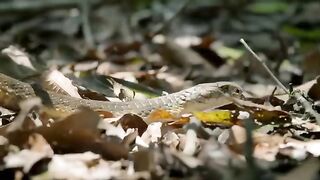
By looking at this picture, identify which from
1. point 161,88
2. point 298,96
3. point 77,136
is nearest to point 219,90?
point 298,96

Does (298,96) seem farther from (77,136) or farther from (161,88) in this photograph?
(161,88)

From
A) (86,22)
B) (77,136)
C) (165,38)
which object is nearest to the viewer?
(77,136)

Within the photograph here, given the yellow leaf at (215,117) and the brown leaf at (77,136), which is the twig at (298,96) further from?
the brown leaf at (77,136)

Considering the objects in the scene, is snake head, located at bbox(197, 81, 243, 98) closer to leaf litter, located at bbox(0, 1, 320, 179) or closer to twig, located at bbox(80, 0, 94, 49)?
leaf litter, located at bbox(0, 1, 320, 179)

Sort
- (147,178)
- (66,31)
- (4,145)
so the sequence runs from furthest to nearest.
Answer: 1. (66,31)
2. (4,145)
3. (147,178)

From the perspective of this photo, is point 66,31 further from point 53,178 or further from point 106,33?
point 53,178

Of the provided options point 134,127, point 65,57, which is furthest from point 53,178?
point 65,57

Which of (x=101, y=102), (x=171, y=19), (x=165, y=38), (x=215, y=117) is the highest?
(x=171, y=19)

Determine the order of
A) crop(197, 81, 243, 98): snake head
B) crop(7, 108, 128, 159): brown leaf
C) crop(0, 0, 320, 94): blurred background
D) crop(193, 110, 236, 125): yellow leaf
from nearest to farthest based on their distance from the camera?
crop(7, 108, 128, 159): brown leaf, crop(193, 110, 236, 125): yellow leaf, crop(197, 81, 243, 98): snake head, crop(0, 0, 320, 94): blurred background

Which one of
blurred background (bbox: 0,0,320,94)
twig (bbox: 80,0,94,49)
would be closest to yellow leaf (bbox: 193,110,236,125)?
blurred background (bbox: 0,0,320,94)
